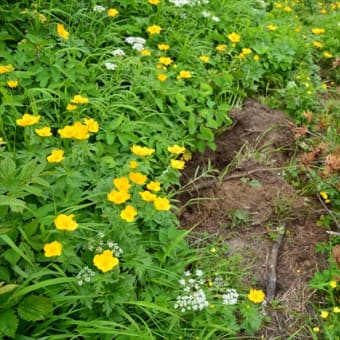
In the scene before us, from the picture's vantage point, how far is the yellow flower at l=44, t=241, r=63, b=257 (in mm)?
1815

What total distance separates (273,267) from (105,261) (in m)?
1.00

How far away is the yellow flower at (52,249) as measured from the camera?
1815 mm

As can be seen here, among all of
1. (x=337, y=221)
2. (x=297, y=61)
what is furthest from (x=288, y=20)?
(x=337, y=221)

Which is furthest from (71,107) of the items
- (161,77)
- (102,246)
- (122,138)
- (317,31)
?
(317,31)

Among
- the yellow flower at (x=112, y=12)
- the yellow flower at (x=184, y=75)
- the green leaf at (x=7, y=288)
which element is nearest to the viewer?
the green leaf at (x=7, y=288)

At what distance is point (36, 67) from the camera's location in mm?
2768

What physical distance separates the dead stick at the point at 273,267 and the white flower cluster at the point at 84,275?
93 centimetres

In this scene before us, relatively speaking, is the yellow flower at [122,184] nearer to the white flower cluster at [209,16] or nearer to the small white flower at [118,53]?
the small white flower at [118,53]

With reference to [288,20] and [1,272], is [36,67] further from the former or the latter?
[288,20]

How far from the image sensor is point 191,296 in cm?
208

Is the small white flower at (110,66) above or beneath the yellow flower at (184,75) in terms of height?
above

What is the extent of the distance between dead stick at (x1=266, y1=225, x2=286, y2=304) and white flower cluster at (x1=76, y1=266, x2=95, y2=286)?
928 millimetres

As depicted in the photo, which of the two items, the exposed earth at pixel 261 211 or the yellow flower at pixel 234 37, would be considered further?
the yellow flower at pixel 234 37

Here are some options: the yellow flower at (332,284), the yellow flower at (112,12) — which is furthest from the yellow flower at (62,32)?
the yellow flower at (332,284)
